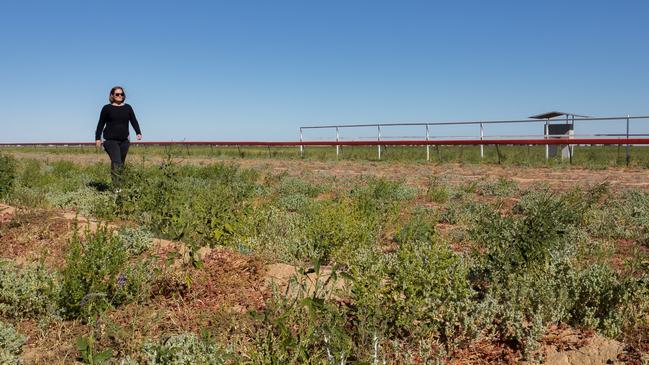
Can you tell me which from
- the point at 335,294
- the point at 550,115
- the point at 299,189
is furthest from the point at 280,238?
the point at 550,115

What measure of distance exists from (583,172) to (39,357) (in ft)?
49.5

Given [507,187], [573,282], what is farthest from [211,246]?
[507,187]

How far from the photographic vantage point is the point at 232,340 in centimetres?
374

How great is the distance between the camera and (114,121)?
Result: 33.4ft

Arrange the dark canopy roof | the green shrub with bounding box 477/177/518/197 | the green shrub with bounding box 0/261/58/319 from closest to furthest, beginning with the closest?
1. the green shrub with bounding box 0/261/58/319
2. the green shrub with bounding box 477/177/518/197
3. the dark canopy roof

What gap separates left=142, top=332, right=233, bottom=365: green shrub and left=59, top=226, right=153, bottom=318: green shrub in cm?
76

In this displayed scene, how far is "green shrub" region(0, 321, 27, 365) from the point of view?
3.54 metres

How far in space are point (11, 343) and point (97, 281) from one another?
2.34ft

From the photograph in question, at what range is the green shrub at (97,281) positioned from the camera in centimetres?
417

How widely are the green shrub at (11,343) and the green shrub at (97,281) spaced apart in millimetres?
334

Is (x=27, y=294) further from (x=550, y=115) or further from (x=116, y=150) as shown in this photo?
(x=550, y=115)

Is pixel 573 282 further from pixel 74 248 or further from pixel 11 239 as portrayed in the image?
pixel 11 239

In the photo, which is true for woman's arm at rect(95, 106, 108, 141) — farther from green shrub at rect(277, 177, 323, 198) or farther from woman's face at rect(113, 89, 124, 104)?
green shrub at rect(277, 177, 323, 198)

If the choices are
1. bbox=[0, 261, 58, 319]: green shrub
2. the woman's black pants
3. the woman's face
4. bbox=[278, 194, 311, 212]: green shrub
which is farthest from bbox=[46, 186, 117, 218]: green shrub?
bbox=[0, 261, 58, 319]: green shrub
